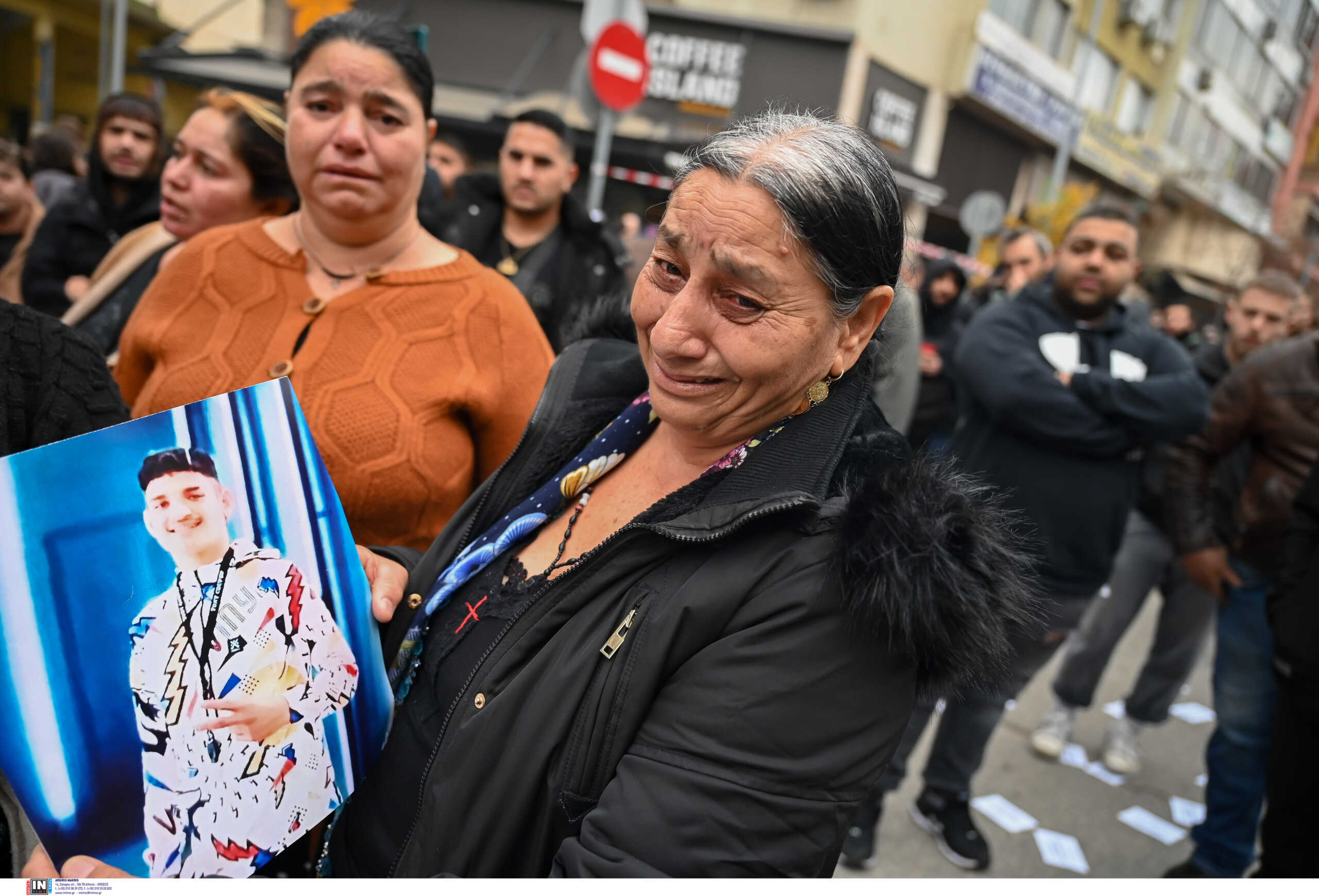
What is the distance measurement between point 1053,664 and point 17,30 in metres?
20.4

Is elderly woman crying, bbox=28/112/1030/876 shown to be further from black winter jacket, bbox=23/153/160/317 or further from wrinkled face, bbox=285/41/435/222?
black winter jacket, bbox=23/153/160/317

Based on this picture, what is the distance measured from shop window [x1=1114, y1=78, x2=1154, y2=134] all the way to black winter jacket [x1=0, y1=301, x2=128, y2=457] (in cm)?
2617

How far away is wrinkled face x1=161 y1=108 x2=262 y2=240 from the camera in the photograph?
8.13 feet

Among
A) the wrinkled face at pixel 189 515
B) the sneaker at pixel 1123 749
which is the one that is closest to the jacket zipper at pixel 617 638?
the wrinkled face at pixel 189 515

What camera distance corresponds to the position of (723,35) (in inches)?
581

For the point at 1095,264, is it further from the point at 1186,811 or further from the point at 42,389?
the point at 42,389

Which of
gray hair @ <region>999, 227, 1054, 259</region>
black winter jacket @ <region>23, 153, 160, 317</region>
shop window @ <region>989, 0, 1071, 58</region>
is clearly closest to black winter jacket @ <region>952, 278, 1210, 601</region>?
gray hair @ <region>999, 227, 1054, 259</region>

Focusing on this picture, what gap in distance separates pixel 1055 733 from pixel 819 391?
3.42m

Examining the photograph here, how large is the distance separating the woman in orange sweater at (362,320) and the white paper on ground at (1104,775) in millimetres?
3335

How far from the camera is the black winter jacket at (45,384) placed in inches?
48.1

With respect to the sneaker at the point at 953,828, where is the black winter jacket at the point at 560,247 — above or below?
above

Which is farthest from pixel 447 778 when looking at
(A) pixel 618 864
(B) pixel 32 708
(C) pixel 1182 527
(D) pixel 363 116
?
(C) pixel 1182 527

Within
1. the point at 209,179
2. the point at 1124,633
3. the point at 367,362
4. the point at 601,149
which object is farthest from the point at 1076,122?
the point at 367,362

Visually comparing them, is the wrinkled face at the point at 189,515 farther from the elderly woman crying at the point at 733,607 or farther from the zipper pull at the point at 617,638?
the zipper pull at the point at 617,638
